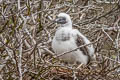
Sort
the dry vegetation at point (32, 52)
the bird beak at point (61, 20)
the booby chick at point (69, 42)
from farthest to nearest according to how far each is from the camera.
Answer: the bird beak at point (61, 20)
the booby chick at point (69, 42)
the dry vegetation at point (32, 52)

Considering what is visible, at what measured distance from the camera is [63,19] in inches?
191

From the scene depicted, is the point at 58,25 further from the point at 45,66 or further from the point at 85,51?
the point at 45,66

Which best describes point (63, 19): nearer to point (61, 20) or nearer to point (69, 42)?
point (61, 20)

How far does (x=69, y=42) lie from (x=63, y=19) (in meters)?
0.45

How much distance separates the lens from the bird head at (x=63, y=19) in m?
4.82

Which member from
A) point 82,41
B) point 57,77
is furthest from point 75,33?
point 57,77

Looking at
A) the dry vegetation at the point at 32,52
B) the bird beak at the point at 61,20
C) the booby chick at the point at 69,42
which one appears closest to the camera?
the dry vegetation at the point at 32,52

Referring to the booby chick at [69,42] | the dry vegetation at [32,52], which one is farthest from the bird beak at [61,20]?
the dry vegetation at [32,52]

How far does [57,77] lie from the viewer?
4.05 m

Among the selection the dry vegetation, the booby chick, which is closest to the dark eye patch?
the booby chick

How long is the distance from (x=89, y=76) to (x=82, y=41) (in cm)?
84

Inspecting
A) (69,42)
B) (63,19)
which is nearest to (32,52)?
(69,42)

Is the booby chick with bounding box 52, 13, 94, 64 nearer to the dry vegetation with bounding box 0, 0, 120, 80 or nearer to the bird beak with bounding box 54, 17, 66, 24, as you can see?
the bird beak with bounding box 54, 17, 66, 24

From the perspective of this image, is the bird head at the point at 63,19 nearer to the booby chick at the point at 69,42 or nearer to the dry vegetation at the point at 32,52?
the booby chick at the point at 69,42
